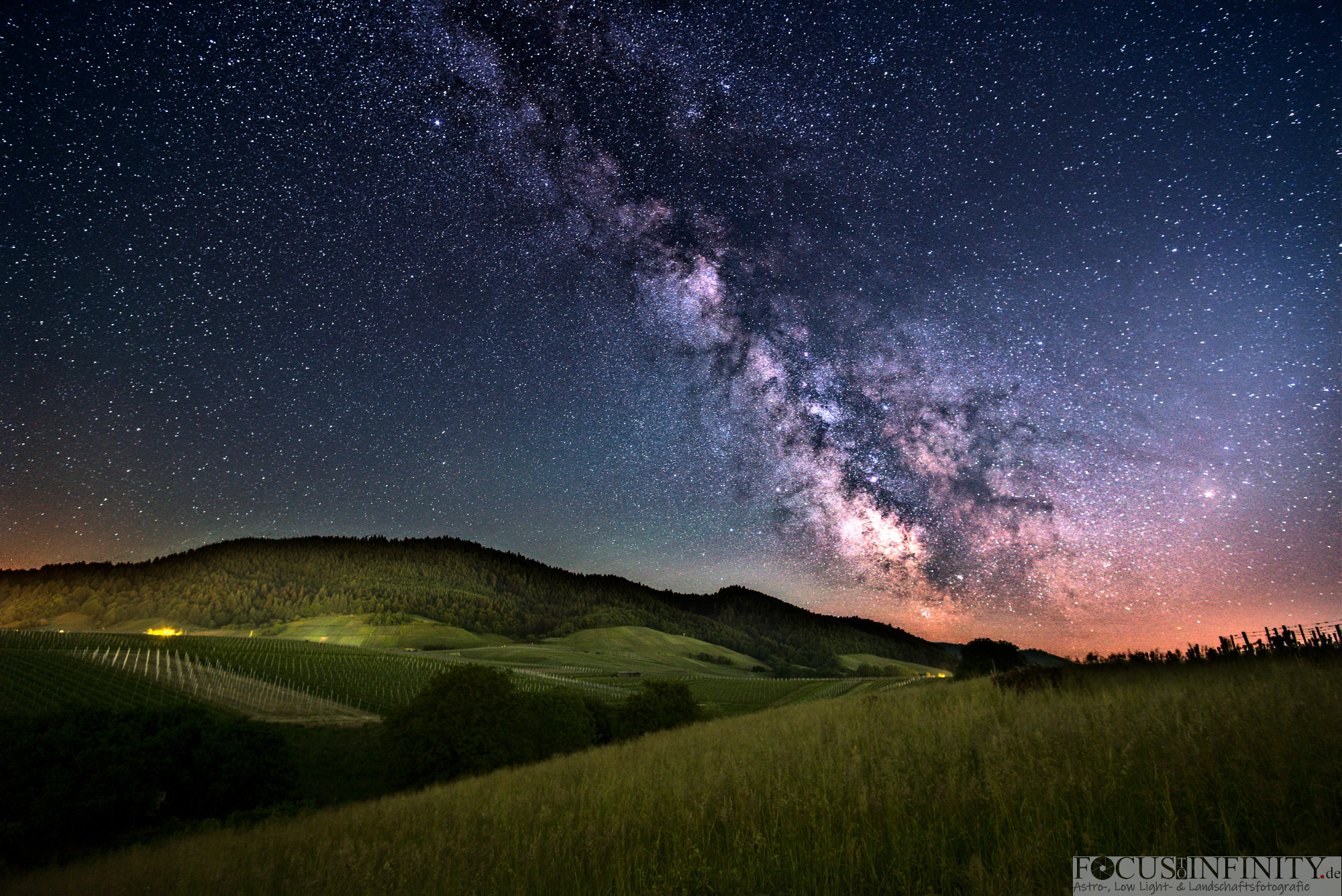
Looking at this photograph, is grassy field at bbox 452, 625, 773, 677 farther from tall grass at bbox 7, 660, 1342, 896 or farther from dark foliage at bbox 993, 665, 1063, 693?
tall grass at bbox 7, 660, 1342, 896

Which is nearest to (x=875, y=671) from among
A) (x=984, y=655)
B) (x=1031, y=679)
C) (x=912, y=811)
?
(x=984, y=655)

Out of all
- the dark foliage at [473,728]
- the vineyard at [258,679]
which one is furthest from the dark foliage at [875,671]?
the dark foliage at [473,728]

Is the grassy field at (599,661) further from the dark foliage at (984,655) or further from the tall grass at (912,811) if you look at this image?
the tall grass at (912,811)

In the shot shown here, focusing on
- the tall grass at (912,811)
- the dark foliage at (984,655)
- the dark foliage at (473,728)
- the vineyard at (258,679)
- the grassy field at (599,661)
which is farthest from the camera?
the grassy field at (599,661)

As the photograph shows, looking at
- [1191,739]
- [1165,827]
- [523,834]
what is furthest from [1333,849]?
[523,834]

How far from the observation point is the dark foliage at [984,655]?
5441 centimetres

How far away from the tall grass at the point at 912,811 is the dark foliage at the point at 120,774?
38705 mm

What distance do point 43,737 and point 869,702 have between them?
170 ft

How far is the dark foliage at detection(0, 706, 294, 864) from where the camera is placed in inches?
1356

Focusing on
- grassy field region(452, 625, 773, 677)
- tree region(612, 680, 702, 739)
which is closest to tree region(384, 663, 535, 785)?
tree region(612, 680, 702, 739)

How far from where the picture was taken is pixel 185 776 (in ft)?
129

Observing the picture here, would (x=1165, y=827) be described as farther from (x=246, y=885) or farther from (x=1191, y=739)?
(x=246, y=885)

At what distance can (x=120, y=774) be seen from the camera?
3603 centimetres

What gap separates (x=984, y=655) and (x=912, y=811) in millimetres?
62823
